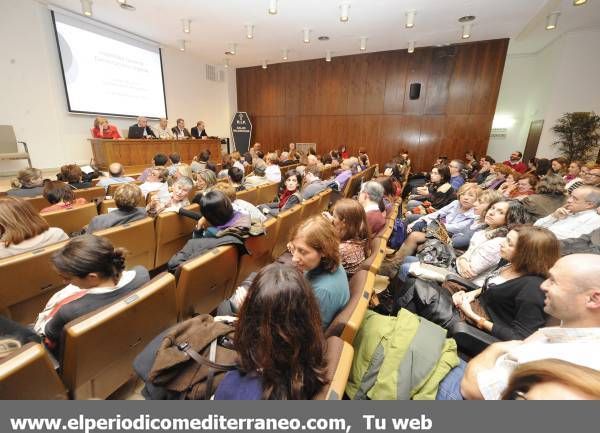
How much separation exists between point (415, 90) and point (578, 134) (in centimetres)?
391

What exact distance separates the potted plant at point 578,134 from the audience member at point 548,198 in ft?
14.3

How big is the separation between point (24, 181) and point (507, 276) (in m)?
4.70

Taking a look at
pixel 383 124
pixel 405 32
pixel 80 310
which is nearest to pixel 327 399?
pixel 80 310

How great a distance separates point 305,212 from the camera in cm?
298

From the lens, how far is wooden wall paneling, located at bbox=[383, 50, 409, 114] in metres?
8.03

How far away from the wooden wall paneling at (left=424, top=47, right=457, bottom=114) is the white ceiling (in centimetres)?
32

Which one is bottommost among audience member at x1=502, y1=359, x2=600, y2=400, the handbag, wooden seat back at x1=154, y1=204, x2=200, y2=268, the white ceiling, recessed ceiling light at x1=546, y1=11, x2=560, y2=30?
wooden seat back at x1=154, y1=204, x2=200, y2=268

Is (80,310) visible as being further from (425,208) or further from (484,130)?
(484,130)

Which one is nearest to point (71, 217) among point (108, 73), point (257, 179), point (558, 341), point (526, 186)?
point (257, 179)

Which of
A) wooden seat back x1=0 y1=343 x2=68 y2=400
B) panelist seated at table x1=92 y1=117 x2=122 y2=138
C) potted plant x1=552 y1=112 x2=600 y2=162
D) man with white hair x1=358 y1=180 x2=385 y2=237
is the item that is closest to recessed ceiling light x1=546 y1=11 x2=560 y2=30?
potted plant x1=552 y1=112 x2=600 y2=162

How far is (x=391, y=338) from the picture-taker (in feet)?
3.62

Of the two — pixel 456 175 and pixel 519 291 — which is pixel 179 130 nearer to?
pixel 456 175

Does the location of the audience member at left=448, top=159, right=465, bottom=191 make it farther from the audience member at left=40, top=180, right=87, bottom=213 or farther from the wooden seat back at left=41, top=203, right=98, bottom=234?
the audience member at left=40, top=180, right=87, bottom=213

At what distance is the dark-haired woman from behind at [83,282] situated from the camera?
1.13 m
